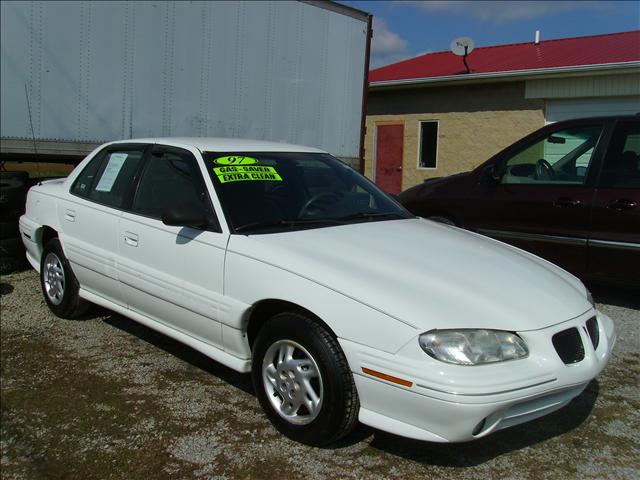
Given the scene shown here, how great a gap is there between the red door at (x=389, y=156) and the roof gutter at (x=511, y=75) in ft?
3.59

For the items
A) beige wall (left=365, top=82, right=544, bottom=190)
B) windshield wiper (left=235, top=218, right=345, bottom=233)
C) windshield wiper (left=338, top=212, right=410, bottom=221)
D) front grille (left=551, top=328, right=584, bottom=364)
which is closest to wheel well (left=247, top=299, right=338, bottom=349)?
windshield wiper (left=235, top=218, right=345, bottom=233)

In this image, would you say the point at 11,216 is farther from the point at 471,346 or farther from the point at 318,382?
the point at 471,346

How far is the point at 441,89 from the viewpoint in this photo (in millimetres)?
14000

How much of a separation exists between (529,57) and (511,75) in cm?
241

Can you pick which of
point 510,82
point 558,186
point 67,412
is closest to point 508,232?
point 558,186

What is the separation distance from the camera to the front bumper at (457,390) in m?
2.44

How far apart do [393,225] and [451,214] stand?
2.59 m

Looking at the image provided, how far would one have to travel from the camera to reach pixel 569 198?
529 centimetres

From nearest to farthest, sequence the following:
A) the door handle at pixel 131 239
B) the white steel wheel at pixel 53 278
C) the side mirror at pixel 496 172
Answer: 1. the door handle at pixel 131 239
2. the white steel wheel at pixel 53 278
3. the side mirror at pixel 496 172

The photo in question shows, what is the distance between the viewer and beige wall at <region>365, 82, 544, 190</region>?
12.8 metres

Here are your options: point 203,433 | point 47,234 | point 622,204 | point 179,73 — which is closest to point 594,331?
point 203,433

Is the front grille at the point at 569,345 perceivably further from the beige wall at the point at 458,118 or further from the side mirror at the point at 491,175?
the beige wall at the point at 458,118

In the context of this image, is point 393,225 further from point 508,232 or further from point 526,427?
point 508,232

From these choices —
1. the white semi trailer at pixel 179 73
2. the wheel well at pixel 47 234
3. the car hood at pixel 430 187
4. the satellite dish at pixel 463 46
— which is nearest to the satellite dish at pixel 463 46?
the satellite dish at pixel 463 46
